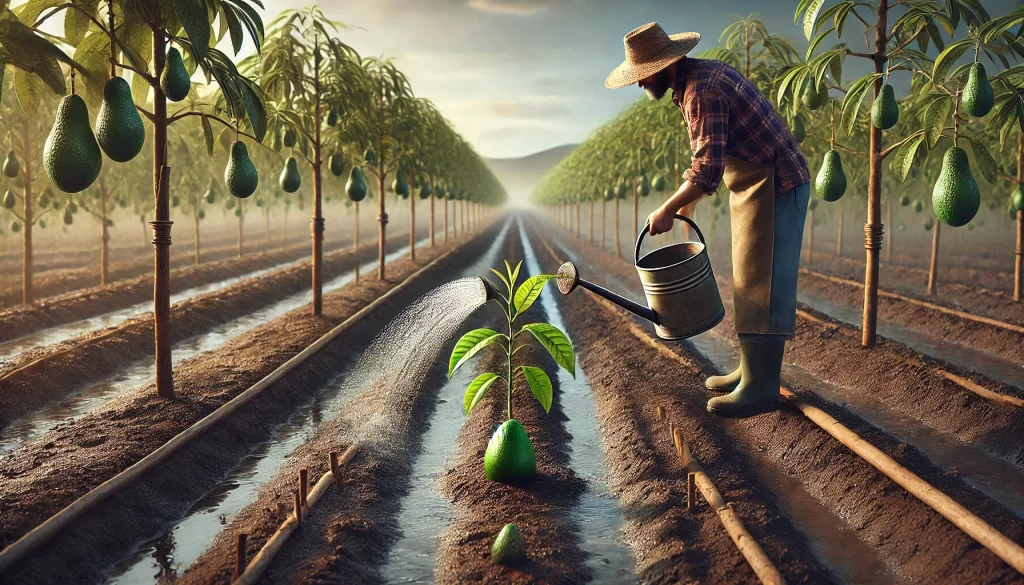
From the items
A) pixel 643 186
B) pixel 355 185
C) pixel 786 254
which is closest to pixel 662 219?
pixel 786 254

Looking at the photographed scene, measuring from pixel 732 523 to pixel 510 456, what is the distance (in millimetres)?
1544

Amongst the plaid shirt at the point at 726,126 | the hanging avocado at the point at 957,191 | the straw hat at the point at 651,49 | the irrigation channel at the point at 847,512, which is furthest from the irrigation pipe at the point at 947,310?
the straw hat at the point at 651,49

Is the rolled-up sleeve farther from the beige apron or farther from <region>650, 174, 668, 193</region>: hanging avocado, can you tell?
<region>650, 174, 668, 193</region>: hanging avocado

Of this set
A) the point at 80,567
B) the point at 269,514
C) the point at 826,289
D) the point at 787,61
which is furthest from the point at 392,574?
the point at 826,289

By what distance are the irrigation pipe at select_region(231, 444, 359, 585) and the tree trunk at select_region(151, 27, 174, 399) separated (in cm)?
241

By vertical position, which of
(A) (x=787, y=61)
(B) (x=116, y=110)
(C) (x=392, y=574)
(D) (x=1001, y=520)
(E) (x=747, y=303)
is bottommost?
(C) (x=392, y=574)

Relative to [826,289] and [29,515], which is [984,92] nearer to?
[29,515]

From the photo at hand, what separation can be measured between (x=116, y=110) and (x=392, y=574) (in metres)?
3.68

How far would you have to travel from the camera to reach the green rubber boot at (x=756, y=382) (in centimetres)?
557

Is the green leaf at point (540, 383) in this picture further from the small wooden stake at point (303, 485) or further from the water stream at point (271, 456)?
the water stream at point (271, 456)

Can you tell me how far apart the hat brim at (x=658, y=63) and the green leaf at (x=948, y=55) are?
3.58m

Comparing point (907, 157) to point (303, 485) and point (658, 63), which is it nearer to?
point (658, 63)

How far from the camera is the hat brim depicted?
4.82 m

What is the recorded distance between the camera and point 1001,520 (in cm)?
441
